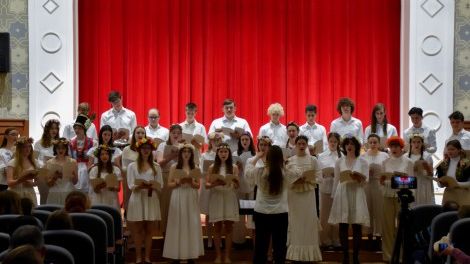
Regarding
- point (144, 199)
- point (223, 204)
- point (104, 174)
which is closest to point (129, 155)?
point (104, 174)

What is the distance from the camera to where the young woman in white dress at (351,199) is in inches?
323

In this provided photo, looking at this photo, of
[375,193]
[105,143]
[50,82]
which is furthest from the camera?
[50,82]

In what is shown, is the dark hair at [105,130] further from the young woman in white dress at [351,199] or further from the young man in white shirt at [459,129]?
the young man in white shirt at [459,129]

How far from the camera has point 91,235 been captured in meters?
5.39

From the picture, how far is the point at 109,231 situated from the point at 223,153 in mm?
2549

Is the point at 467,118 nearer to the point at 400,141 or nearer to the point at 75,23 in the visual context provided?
the point at 400,141

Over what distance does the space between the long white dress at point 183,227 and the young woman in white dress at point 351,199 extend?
4.84 ft

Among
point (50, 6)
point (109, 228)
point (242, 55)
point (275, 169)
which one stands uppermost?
point (50, 6)

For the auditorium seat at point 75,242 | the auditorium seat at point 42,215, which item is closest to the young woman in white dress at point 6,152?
the auditorium seat at point 42,215

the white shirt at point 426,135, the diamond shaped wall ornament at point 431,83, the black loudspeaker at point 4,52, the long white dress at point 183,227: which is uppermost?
the black loudspeaker at point 4,52

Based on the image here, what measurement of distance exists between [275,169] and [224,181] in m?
1.36

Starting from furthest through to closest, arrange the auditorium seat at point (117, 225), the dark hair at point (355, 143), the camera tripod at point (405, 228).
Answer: the dark hair at point (355, 143) < the auditorium seat at point (117, 225) < the camera tripod at point (405, 228)

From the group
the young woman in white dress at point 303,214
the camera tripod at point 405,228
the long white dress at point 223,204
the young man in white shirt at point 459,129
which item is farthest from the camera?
the young man in white shirt at point 459,129

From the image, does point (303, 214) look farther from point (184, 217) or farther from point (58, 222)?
point (58, 222)
